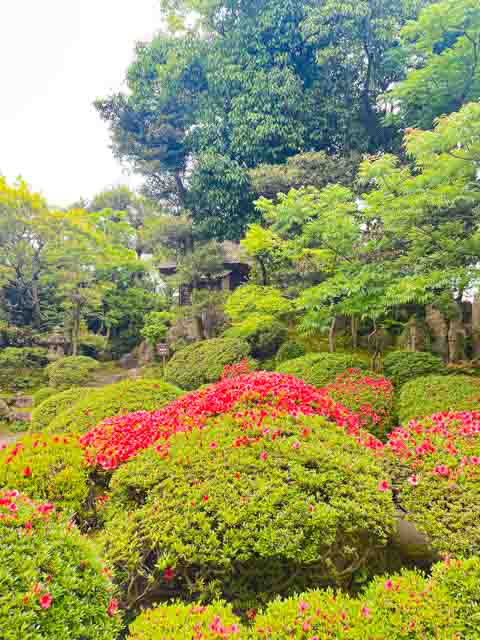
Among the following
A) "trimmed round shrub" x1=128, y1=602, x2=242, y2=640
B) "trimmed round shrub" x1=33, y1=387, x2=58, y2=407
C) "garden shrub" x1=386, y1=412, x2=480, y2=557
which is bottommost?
"trimmed round shrub" x1=33, y1=387, x2=58, y2=407

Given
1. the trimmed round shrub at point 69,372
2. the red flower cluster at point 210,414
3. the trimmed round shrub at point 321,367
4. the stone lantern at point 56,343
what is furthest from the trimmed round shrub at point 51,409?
the stone lantern at point 56,343

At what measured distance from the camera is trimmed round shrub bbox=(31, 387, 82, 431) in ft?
19.9

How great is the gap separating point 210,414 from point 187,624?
158 centimetres

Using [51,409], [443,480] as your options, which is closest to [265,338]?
[51,409]

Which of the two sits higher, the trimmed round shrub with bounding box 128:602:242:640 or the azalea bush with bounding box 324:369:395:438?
the azalea bush with bounding box 324:369:395:438

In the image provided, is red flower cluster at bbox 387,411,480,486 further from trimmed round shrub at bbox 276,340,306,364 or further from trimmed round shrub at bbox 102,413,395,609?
trimmed round shrub at bbox 276,340,306,364

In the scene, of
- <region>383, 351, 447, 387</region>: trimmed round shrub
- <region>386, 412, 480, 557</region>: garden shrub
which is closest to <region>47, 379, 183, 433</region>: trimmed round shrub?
<region>386, 412, 480, 557</region>: garden shrub

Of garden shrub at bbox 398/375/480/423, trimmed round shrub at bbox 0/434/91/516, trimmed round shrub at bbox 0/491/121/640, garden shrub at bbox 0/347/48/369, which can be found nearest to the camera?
trimmed round shrub at bbox 0/491/121/640

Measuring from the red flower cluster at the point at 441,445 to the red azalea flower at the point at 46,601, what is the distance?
221 cm

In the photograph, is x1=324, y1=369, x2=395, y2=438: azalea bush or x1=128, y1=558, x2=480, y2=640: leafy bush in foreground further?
x1=324, y1=369, x2=395, y2=438: azalea bush

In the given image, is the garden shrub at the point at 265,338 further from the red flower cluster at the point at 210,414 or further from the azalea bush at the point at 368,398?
the red flower cluster at the point at 210,414

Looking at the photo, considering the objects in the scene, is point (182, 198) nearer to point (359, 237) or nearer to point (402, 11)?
point (402, 11)

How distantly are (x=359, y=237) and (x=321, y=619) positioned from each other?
596 centimetres

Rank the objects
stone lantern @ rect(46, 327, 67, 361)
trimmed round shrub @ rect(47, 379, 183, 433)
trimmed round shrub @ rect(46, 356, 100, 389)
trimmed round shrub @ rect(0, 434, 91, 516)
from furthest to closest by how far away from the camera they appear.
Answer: stone lantern @ rect(46, 327, 67, 361), trimmed round shrub @ rect(46, 356, 100, 389), trimmed round shrub @ rect(47, 379, 183, 433), trimmed round shrub @ rect(0, 434, 91, 516)
